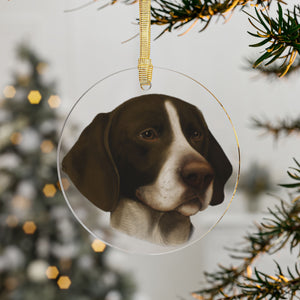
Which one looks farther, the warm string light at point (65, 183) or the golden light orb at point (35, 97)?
the golden light orb at point (35, 97)

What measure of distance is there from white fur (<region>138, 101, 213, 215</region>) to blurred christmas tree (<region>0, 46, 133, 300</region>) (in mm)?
804

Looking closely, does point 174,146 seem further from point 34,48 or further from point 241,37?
point 34,48

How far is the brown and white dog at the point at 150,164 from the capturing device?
1.21 feet

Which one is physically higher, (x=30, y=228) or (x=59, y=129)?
(x=59, y=129)

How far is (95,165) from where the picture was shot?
1.23ft

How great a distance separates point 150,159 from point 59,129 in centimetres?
83

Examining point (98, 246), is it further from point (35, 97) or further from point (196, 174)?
point (196, 174)

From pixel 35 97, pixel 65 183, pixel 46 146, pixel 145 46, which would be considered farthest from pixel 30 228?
pixel 145 46

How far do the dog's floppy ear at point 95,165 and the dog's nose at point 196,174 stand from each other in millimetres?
77

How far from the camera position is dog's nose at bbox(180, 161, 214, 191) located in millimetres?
369

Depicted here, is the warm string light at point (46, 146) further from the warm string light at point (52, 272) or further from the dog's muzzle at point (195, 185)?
the dog's muzzle at point (195, 185)

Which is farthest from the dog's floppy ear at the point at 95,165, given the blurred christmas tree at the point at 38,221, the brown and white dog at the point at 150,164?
the blurred christmas tree at the point at 38,221

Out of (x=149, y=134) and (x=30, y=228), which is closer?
(x=149, y=134)

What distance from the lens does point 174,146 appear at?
0.37 meters
